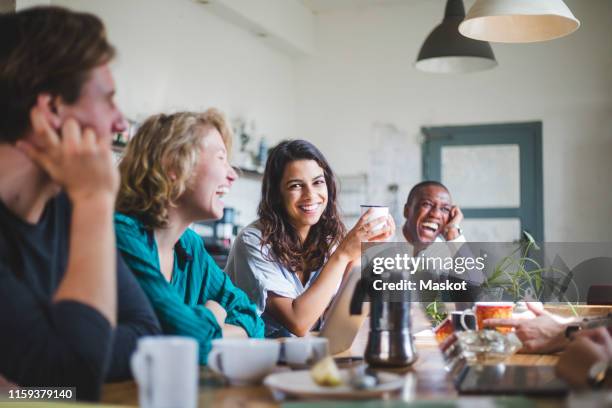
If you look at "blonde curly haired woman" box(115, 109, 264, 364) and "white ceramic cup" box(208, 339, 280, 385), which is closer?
"white ceramic cup" box(208, 339, 280, 385)

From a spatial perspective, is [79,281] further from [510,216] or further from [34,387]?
[510,216]

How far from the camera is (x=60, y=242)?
130 centimetres

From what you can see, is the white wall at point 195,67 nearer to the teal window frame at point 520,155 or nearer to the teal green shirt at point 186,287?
the teal window frame at point 520,155

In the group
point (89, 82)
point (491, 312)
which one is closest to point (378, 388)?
point (89, 82)

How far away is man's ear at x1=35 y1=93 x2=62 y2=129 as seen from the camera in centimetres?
114

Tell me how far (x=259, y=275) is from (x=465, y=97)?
4499 millimetres

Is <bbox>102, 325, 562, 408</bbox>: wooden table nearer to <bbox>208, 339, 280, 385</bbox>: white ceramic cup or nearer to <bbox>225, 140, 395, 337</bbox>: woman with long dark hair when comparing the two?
<bbox>208, 339, 280, 385</bbox>: white ceramic cup

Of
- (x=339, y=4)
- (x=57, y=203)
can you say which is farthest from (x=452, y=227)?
(x=339, y=4)

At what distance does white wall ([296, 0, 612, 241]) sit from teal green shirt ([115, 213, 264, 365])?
478cm

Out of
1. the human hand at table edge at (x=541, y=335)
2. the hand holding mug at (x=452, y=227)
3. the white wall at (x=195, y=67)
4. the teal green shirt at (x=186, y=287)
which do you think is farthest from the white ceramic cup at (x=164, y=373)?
the white wall at (x=195, y=67)

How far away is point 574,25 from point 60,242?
7.13 feet

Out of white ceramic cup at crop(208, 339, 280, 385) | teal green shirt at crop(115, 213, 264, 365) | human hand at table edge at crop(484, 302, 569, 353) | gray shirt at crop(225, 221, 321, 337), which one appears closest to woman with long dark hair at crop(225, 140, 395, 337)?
gray shirt at crop(225, 221, 321, 337)

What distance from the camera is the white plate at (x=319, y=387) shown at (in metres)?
1.06

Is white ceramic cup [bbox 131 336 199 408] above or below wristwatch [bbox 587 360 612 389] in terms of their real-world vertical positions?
above
